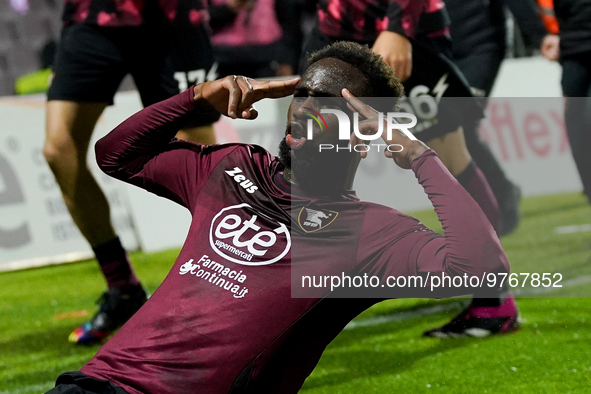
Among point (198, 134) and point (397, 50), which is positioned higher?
point (397, 50)

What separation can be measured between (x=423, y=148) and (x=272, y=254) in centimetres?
48

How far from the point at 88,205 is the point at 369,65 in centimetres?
208

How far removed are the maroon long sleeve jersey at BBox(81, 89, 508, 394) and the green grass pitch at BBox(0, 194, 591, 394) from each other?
5.8 inches

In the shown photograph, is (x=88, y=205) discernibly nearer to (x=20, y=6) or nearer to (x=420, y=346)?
(x=420, y=346)

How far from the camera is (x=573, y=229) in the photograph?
6.09 meters

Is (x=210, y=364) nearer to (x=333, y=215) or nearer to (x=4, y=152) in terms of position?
(x=333, y=215)

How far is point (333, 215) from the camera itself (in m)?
2.05

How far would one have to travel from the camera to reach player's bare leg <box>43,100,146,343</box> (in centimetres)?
362

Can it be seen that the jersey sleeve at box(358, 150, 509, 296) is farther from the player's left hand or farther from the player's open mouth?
the player's open mouth

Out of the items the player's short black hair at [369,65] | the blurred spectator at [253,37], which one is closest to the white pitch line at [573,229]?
the blurred spectator at [253,37]

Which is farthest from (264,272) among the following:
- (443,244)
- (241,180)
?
(443,244)

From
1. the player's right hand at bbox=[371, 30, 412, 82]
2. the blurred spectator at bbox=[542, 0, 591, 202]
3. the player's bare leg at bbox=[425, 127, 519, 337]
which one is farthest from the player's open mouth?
the blurred spectator at bbox=[542, 0, 591, 202]

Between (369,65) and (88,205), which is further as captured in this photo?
(88,205)

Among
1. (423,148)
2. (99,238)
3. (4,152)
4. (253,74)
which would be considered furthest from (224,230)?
(253,74)
